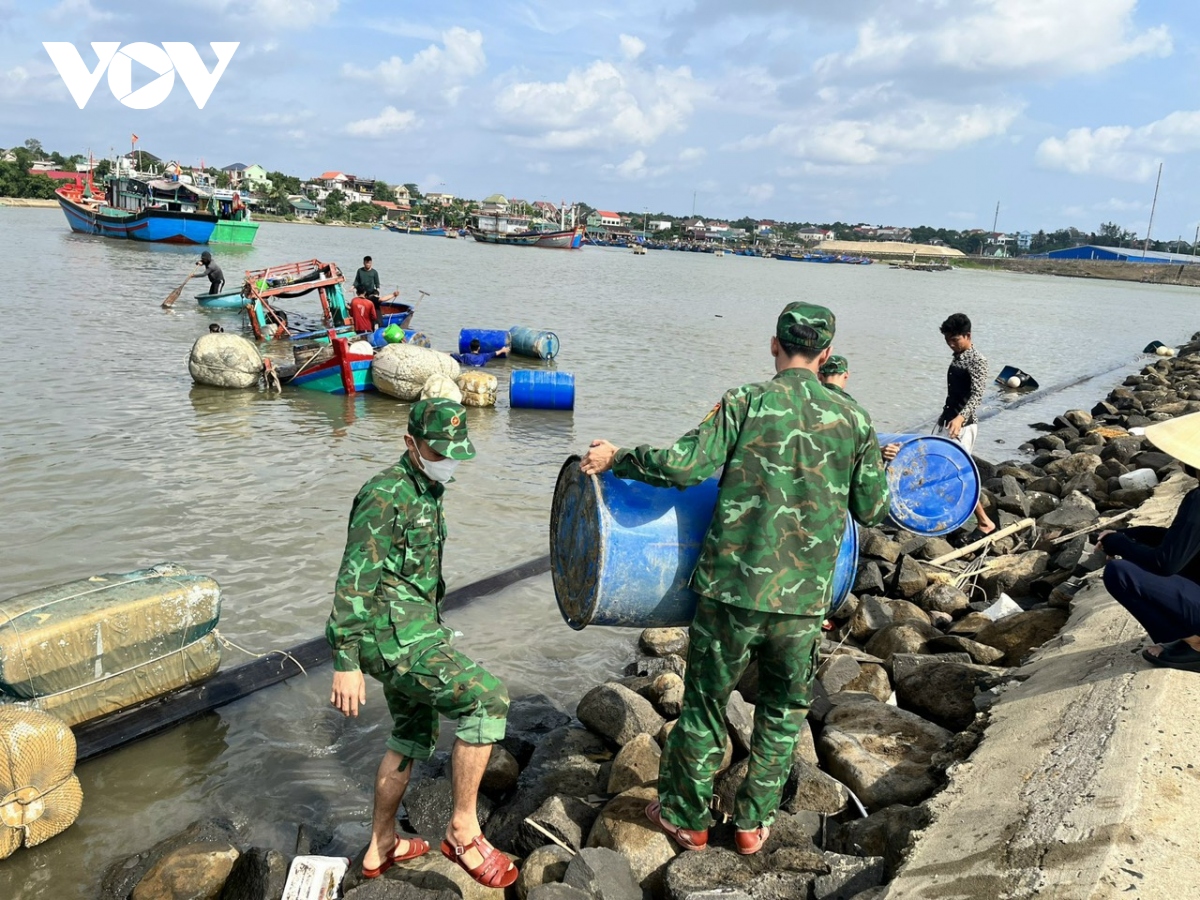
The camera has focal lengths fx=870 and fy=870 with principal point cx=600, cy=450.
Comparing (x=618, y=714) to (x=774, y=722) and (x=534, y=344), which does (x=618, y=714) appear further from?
(x=534, y=344)

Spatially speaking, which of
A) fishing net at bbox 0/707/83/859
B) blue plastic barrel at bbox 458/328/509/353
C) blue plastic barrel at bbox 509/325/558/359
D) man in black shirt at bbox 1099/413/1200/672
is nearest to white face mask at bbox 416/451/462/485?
fishing net at bbox 0/707/83/859

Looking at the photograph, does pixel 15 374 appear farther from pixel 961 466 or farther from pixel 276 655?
pixel 961 466

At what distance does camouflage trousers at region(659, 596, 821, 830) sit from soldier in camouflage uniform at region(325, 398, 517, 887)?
744mm

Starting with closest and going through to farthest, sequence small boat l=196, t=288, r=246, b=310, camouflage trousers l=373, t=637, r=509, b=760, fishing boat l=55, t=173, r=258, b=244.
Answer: camouflage trousers l=373, t=637, r=509, b=760
small boat l=196, t=288, r=246, b=310
fishing boat l=55, t=173, r=258, b=244

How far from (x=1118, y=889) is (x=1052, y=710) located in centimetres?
137

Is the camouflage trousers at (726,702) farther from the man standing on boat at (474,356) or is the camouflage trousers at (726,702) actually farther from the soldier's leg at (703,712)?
the man standing on boat at (474,356)

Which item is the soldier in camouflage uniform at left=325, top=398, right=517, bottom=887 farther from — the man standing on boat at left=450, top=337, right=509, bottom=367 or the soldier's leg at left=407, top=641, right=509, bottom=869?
the man standing on boat at left=450, top=337, right=509, bottom=367

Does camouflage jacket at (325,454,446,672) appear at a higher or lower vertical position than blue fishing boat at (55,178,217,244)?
lower

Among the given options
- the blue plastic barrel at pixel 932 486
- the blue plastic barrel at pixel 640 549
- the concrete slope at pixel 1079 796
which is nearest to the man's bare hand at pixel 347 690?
the blue plastic barrel at pixel 640 549

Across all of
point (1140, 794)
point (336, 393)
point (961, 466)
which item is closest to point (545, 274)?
point (336, 393)

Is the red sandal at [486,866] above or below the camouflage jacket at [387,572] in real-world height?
below

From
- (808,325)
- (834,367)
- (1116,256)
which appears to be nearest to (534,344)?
(834,367)

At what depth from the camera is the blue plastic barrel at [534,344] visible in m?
19.8

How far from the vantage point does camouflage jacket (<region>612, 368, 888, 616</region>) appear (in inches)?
127
